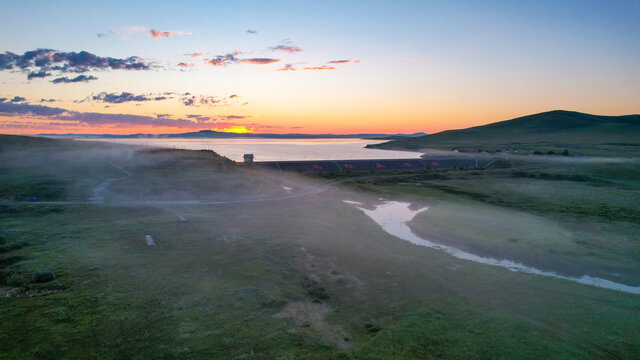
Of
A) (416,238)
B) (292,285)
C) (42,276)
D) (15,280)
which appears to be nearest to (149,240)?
(42,276)

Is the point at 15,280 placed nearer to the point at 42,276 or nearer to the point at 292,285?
the point at 42,276

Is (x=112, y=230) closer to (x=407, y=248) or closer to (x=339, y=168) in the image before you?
(x=407, y=248)

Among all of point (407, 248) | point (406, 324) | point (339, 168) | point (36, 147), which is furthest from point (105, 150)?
point (406, 324)

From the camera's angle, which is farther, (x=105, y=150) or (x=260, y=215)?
(x=105, y=150)

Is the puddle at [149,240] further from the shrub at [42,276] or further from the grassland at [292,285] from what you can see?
the shrub at [42,276]

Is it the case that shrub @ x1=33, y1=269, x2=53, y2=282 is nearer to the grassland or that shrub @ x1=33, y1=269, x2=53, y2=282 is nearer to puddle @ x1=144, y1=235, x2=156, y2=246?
the grassland

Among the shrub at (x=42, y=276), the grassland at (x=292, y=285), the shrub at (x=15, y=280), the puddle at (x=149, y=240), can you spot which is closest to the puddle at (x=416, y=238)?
the grassland at (x=292, y=285)
